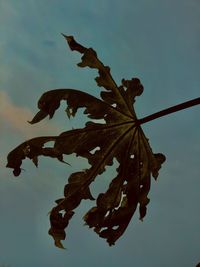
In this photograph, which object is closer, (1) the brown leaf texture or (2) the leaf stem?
(2) the leaf stem

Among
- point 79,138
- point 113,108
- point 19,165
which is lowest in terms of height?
point 19,165

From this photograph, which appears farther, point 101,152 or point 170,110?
point 101,152

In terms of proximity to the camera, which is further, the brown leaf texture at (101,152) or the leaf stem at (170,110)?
the brown leaf texture at (101,152)

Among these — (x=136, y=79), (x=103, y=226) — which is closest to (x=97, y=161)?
(x=103, y=226)

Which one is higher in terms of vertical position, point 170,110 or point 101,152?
point 170,110

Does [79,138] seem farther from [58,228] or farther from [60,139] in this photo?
[58,228]

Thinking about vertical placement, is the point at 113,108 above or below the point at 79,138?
above

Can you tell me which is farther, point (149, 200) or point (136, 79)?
point (136, 79)
